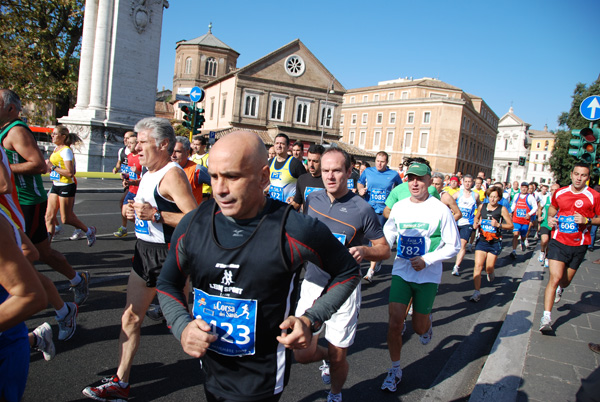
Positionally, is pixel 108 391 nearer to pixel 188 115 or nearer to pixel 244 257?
pixel 244 257

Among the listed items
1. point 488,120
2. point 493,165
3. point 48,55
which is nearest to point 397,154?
point 488,120

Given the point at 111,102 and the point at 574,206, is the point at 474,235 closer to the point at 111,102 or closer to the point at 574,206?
the point at 574,206

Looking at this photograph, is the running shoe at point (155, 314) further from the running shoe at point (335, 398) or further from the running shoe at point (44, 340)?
the running shoe at point (335, 398)

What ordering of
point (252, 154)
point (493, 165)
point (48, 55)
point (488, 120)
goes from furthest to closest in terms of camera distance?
point (493, 165)
point (488, 120)
point (48, 55)
point (252, 154)

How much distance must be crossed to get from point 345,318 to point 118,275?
162 inches

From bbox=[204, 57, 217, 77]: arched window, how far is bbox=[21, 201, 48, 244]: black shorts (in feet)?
239

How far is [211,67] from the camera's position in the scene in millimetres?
72250

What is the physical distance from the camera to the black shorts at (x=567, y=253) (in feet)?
18.6

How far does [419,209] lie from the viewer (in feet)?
14.0

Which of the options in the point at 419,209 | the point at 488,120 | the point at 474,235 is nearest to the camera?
the point at 419,209

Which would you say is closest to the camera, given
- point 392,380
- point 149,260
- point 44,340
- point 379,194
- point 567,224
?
point 44,340

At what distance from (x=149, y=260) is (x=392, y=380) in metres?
2.35

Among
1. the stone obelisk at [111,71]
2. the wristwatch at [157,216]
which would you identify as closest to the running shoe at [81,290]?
the wristwatch at [157,216]

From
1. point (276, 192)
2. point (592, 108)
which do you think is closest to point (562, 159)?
point (592, 108)
